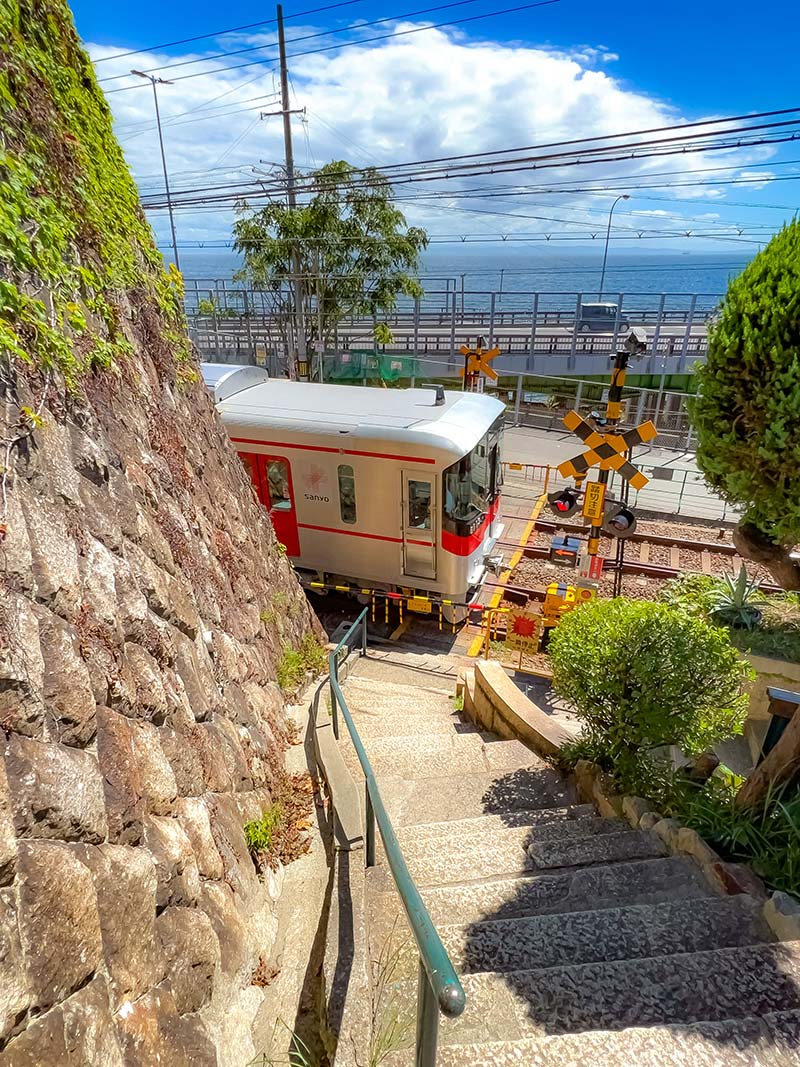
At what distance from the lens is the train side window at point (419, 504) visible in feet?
30.1

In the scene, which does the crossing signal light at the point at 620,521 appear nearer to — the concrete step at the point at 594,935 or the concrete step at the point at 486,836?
the concrete step at the point at 486,836

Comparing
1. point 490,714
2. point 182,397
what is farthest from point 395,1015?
point 182,397

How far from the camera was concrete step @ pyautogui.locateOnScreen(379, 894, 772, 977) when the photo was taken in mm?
2951

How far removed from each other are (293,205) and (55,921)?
23.1m

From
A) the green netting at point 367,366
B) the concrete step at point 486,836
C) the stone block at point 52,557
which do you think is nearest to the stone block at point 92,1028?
the stone block at point 52,557

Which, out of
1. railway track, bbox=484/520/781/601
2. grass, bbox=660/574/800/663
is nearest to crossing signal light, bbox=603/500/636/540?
grass, bbox=660/574/800/663

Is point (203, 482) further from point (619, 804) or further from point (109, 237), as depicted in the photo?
point (619, 804)

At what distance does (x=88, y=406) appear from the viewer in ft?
12.0

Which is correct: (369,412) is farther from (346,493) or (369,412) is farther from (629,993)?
(629,993)

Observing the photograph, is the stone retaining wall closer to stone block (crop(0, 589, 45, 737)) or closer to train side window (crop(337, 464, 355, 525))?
stone block (crop(0, 589, 45, 737))

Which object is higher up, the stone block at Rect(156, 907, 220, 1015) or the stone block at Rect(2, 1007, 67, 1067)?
the stone block at Rect(2, 1007, 67, 1067)

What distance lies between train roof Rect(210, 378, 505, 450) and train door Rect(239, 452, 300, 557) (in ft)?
1.99

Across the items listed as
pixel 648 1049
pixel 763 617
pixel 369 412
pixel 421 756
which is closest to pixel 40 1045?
pixel 648 1049

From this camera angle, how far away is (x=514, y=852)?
13.0 ft
